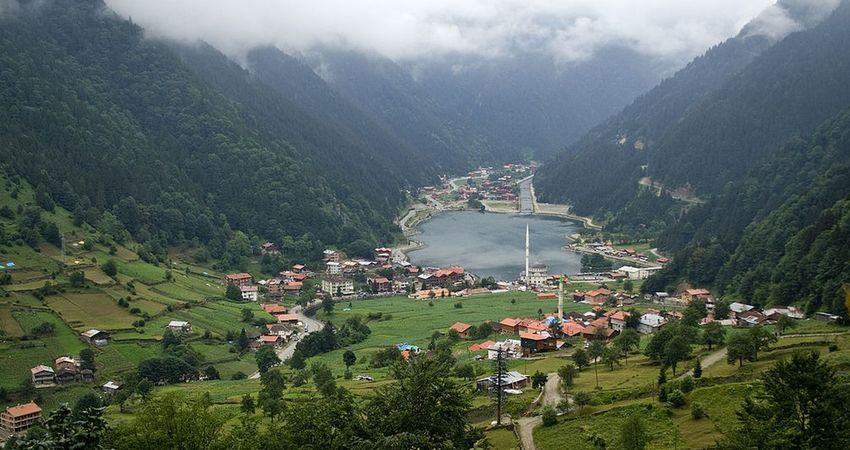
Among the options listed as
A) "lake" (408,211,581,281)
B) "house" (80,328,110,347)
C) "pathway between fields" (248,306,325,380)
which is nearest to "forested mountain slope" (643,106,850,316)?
"lake" (408,211,581,281)

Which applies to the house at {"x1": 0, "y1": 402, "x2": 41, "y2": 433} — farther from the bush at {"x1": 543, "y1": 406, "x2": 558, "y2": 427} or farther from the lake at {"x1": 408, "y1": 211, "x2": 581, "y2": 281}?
the lake at {"x1": 408, "y1": 211, "x2": 581, "y2": 281}

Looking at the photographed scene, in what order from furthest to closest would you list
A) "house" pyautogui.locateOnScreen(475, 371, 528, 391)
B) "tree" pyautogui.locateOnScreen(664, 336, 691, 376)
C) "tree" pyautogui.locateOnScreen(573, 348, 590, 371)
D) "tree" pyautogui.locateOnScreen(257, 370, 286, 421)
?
"tree" pyautogui.locateOnScreen(573, 348, 590, 371) → "house" pyautogui.locateOnScreen(475, 371, 528, 391) → "tree" pyautogui.locateOnScreen(664, 336, 691, 376) → "tree" pyautogui.locateOnScreen(257, 370, 286, 421)

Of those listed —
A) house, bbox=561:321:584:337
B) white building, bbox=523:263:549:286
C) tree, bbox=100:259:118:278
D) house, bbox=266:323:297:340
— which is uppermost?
tree, bbox=100:259:118:278

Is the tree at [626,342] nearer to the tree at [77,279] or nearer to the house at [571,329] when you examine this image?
the house at [571,329]

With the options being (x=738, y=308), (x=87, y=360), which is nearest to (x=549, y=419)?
(x=738, y=308)

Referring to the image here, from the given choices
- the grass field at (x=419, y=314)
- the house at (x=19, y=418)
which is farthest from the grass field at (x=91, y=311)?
the grass field at (x=419, y=314)

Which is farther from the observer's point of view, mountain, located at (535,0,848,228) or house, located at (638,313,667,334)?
mountain, located at (535,0,848,228)

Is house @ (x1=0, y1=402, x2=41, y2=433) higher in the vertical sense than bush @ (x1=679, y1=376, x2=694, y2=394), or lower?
lower
